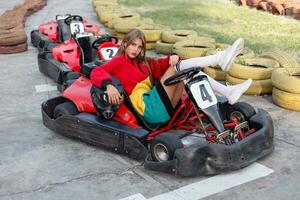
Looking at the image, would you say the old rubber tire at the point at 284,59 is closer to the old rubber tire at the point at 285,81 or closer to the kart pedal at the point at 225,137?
the old rubber tire at the point at 285,81

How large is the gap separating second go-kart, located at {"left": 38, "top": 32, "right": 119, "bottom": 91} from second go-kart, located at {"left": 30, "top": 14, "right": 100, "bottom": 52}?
1.47ft

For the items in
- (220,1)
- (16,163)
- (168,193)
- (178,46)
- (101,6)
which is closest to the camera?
(168,193)

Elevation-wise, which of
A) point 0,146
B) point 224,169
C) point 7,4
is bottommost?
point 7,4

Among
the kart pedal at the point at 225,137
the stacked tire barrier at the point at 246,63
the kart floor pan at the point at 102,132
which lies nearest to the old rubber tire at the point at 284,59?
the stacked tire barrier at the point at 246,63

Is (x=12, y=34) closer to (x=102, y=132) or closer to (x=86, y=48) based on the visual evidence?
(x=86, y=48)

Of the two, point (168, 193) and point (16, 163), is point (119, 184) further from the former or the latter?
point (16, 163)

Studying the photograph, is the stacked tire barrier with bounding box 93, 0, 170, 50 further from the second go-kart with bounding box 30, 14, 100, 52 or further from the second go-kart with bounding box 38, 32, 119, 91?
the second go-kart with bounding box 38, 32, 119, 91

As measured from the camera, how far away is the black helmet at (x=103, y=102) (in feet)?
11.0

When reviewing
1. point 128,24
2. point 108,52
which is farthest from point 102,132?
point 128,24

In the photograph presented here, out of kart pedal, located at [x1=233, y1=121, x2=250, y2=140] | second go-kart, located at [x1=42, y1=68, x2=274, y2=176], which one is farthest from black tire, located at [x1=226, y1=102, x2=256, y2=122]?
kart pedal, located at [x1=233, y1=121, x2=250, y2=140]

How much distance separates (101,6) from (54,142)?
766cm

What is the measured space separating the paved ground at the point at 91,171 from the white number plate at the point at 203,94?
1.56ft

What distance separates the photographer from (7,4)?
1388 centimetres

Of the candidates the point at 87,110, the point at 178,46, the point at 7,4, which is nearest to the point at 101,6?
the point at 7,4
